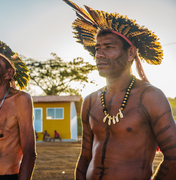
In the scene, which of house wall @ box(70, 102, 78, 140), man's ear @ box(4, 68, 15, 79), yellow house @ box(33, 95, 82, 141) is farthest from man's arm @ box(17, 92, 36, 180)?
house wall @ box(70, 102, 78, 140)

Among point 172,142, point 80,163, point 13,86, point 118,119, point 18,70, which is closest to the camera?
point 172,142

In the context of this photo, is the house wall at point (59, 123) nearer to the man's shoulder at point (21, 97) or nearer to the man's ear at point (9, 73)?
the man's ear at point (9, 73)

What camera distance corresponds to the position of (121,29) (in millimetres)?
2562

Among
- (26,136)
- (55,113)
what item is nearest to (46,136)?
(55,113)

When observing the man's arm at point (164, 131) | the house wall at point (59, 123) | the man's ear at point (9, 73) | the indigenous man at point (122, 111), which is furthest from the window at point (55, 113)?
the man's arm at point (164, 131)

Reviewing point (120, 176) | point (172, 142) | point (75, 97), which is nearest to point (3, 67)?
point (120, 176)

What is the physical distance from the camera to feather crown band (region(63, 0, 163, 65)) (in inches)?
102

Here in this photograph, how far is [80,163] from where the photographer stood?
2.58 metres

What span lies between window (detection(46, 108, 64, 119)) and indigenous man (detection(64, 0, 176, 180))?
21.9 metres

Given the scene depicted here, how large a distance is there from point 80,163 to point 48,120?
2230 centimetres

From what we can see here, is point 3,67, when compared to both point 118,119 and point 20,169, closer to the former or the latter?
point 20,169

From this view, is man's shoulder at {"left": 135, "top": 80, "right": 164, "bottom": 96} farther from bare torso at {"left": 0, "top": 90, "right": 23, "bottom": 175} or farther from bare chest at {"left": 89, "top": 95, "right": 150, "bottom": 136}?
bare torso at {"left": 0, "top": 90, "right": 23, "bottom": 175}

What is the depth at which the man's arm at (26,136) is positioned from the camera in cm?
234

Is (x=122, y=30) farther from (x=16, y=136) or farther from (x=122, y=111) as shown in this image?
(x=16, y=136)
